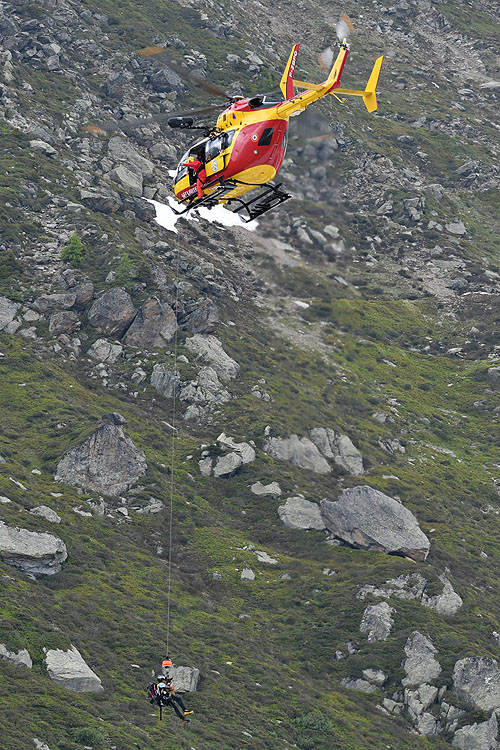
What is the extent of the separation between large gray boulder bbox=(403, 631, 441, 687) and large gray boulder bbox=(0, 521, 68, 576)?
97.8 feet

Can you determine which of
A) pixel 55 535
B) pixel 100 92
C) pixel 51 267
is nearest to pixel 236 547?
pixel 55 535

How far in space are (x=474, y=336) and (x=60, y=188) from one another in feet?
203

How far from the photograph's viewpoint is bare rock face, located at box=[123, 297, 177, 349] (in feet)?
386

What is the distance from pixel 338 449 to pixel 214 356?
1800cm

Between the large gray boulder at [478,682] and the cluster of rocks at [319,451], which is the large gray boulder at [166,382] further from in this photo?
the large gray boulder at [478,682]

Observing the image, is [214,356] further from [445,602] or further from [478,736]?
[478,736]

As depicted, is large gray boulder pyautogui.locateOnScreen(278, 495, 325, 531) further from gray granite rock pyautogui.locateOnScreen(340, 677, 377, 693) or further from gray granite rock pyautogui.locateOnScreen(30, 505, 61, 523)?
gray granite rock pyautogui.locateOnScreen(30, 505, 61, 523)

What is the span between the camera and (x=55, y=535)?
85.4 meters

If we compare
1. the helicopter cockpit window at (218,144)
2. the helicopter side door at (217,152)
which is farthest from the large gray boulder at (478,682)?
the helicopter cockpit window at (218,144)

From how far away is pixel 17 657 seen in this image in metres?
67.9

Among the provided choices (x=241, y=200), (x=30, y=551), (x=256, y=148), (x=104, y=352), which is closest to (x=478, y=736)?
(x=30, y=551)

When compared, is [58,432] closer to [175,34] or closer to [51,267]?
[51,267]

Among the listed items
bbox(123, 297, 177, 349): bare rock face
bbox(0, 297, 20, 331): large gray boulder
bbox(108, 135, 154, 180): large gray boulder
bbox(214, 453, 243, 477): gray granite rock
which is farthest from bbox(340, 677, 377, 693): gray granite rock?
bbox(108, 135, 154, 180): large gray boulder

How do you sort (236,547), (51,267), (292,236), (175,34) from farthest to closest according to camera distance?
1. (175,34)
2. (51,267)
3. (292,236)
4. (236,547)
